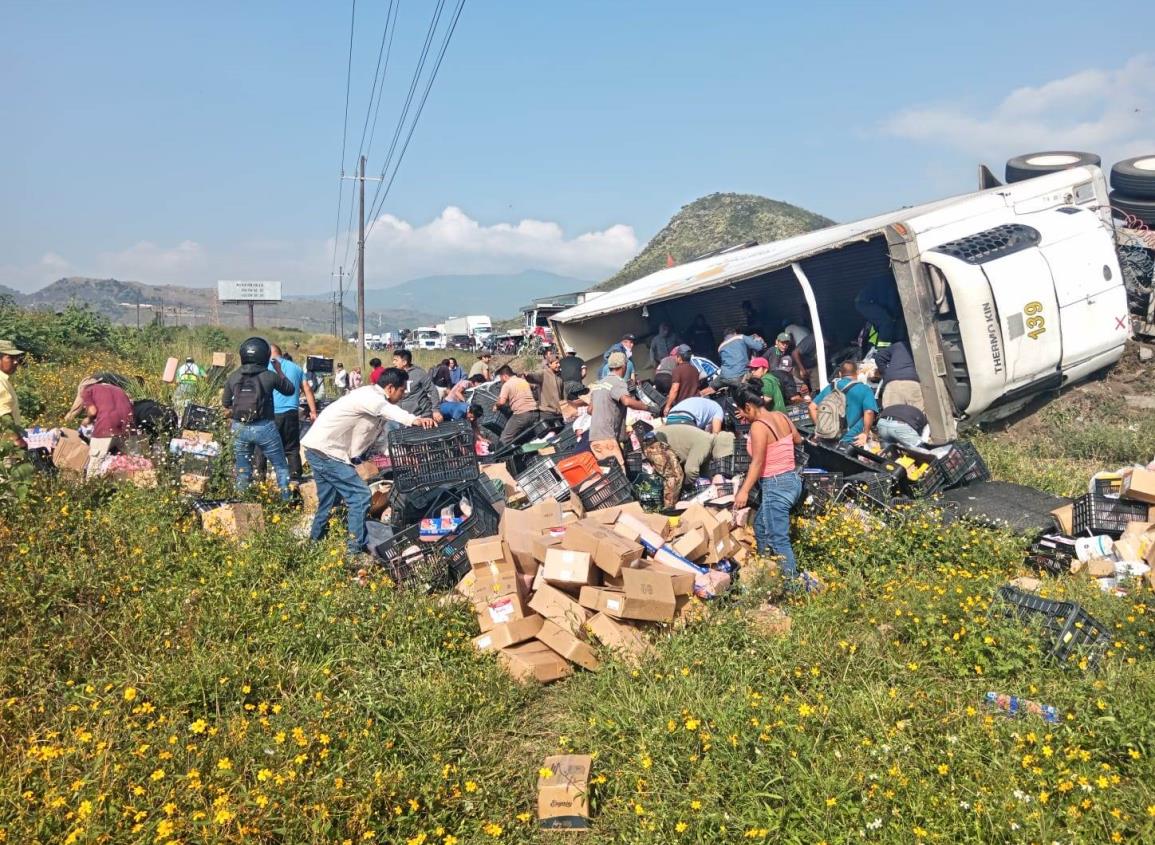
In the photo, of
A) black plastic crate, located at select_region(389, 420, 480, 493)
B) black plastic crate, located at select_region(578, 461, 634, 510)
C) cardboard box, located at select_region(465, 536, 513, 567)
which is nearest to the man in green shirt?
black plastic crate, located at select_region(578, 461, 634, 510)

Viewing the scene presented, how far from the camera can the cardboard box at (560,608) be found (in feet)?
16.5

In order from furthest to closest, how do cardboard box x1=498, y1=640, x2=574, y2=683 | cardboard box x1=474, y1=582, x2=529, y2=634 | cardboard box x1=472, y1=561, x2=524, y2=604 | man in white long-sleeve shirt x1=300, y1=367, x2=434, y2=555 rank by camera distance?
man in white long-sleeve shirt x1=300, y1=367, x2=434, y2=555
cardboard box x1=472, y1=561, x2=524, y2=604
cardboard box x1=474, y1=582, x2=529, y2=634
cardboard box x1=498, y1=640, x2=574, y2=683

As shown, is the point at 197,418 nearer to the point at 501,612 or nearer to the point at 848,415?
the point at 501,612

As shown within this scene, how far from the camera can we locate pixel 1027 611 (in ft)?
15.6

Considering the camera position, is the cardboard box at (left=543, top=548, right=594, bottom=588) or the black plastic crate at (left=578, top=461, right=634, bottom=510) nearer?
the cardboard box at (left=543, top=548, right=594, bottom=588)

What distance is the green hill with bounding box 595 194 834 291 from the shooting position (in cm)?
6888

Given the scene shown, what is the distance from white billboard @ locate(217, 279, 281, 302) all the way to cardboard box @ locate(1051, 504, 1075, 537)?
304ft

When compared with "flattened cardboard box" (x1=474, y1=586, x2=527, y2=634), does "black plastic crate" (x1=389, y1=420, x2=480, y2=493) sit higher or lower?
higher

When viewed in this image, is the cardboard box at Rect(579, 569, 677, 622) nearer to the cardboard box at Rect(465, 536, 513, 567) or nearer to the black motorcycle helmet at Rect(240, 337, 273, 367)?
the cardboard box at Rect(465, 536, 513, 567)

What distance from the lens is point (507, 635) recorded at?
4.97m

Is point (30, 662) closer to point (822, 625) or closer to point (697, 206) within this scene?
point (822, 625)

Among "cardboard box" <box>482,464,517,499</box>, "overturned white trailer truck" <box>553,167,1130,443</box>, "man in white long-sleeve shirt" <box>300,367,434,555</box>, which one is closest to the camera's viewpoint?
"man in white long-sleeve shirt" <box>300,367,434,555</box>

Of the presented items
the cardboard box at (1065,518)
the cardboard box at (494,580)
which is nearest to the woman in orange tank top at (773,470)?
the cardboard box at (494,580)

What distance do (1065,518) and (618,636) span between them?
4.01 meters
